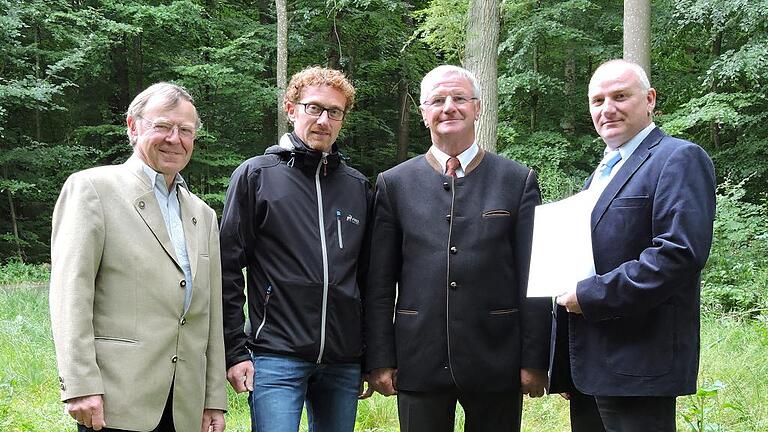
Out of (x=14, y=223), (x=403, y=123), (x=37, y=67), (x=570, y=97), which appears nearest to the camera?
(x=37, y=67)

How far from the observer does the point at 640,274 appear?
7.98ft

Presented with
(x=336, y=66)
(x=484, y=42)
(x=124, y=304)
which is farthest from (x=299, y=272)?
(x=336, y=66)

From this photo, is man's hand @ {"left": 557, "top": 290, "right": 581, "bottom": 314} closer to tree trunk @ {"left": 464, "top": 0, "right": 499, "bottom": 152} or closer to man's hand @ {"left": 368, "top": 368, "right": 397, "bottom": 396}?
man's hand @ {"left": 368, "top": 368, "right": 397, "bottom": 396}

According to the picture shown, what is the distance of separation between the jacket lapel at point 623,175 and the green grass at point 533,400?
6.04 ft

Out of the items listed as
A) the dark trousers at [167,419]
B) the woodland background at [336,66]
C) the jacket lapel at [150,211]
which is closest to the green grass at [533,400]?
the dark trousers at [167,419]

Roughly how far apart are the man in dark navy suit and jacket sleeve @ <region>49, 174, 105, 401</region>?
1736 mm

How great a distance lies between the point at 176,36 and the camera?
16.6 metres

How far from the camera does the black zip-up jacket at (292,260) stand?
9.70ft

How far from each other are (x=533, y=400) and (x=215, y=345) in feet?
10.4

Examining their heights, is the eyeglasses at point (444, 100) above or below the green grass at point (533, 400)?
above

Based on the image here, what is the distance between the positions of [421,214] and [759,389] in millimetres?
3204

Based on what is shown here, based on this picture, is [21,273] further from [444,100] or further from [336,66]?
[444,100]

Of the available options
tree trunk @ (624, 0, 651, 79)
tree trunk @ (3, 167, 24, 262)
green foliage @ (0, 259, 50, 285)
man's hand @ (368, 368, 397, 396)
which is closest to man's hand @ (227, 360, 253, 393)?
man's hand @ (368, 368, 397, 396)

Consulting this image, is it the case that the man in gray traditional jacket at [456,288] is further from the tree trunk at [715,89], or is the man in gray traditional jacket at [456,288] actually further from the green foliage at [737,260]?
the tree trunk at [715,89]
